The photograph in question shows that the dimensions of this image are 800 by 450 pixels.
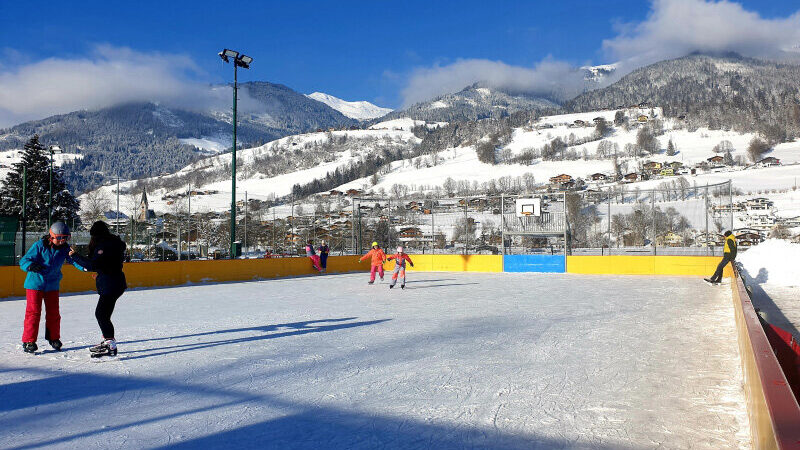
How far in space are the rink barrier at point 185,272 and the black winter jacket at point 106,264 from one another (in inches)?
392

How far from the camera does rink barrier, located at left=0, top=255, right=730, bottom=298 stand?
1477cm

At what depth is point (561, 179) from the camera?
371 feet

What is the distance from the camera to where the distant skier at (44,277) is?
6.04 metres

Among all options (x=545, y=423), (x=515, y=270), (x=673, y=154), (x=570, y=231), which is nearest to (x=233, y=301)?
(x=545, y=423)

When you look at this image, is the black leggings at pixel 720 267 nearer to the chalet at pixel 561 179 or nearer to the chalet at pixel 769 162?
the chalet at pixel 561 179

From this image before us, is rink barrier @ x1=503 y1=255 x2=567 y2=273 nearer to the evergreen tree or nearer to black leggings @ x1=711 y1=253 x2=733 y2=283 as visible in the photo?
black leggings @ x1=711 y1=253 x2=733 y2=283

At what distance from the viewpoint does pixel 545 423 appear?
3832mm

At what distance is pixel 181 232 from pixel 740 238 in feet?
120

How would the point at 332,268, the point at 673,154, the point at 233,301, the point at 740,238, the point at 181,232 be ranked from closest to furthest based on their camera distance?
the point at 233,301 → the point at 181,232 → the point at 332,268 → the point at 740,238 → the point at 673,154

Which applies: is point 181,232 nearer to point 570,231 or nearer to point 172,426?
point 570,231

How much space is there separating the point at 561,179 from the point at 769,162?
40065 millimetres

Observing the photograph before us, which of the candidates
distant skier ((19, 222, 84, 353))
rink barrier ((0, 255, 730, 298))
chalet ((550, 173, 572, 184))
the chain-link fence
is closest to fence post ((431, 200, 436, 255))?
the chain-link fence

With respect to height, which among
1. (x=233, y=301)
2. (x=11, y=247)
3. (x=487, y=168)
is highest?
(x=487, y=168)

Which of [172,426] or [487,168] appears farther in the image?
[487,168]
